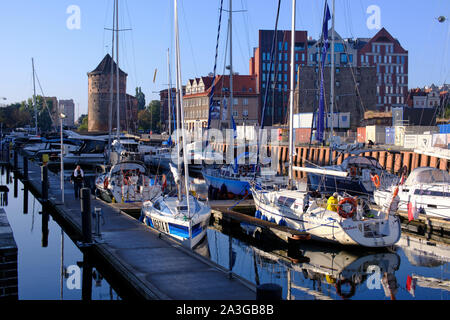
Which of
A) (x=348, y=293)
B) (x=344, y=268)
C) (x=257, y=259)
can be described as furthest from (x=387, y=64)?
(x=348, y=293)

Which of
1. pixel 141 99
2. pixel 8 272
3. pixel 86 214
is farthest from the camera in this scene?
pixel 141 99

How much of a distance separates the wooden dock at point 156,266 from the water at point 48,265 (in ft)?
2.07

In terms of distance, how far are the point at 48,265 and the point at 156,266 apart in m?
6.02

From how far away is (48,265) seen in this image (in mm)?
18266

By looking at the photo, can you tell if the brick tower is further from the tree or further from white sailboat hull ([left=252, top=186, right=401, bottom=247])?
white sailboat hull ([left=252, top=186, right=401, bottom=247])

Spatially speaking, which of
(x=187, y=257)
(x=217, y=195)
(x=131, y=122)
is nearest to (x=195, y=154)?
(x=217, y=195)

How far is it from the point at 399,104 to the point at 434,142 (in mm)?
73561

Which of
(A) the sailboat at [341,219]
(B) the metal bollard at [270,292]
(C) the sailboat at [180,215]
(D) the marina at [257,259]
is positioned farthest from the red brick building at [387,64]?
(B) the metal bollard at [270,292]

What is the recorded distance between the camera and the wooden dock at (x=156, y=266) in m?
11.9

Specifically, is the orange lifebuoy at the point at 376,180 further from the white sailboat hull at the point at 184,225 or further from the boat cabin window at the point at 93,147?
the boat cabin window at the point at 93,147

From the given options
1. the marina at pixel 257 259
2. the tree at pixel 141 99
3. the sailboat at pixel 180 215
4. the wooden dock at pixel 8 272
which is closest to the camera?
the wooden dock at pixel 8 272

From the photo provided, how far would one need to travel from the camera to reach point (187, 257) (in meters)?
15.0

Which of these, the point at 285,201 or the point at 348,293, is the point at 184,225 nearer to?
the point at 285,201
